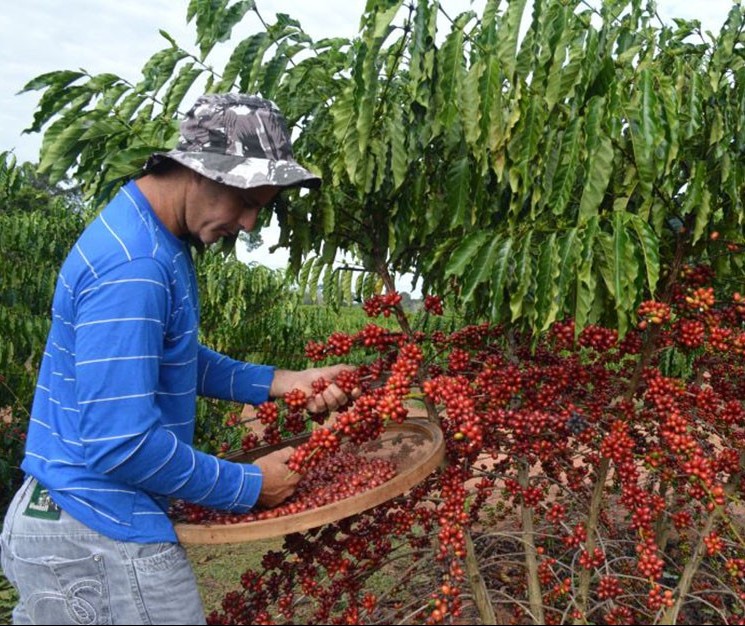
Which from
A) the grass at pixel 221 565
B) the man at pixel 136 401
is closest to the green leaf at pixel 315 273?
the man at pixel 136 401

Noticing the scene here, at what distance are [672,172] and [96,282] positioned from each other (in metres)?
1.67

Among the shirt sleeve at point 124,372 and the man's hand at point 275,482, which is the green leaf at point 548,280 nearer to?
the man's hand at point 275,482

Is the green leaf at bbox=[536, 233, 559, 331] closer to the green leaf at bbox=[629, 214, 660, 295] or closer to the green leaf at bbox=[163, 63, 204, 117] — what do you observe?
the green leaf at bbox=[629, 214, 660, 295]

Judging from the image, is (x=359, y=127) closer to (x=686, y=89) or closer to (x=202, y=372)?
(x=202, y=372)

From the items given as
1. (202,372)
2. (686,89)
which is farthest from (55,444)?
(686,89)

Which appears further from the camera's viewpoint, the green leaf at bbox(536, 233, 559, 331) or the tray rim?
the green leaf at bbox(536, 233, 559, 331)

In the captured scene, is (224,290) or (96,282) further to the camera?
(224,290)

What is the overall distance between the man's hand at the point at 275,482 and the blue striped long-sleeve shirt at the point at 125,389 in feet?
0.14

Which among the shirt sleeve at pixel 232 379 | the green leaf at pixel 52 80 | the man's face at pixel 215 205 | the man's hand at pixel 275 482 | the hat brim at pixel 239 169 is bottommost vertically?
the man's hand at pixel 275 482

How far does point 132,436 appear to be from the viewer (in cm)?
154

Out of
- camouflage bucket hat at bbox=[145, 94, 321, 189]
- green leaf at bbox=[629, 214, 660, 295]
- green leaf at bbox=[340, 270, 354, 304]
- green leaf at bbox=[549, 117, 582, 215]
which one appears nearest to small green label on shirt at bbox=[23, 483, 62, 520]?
camouflage bucket hat at bbox=[145, 94, 321, 189]

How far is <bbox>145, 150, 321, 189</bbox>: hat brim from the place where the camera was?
1.69m

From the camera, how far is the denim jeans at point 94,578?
1.69 meters

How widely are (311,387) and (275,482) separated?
39cm
